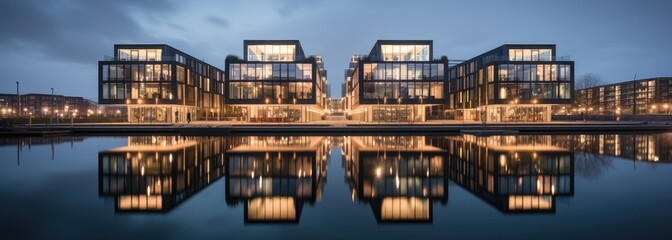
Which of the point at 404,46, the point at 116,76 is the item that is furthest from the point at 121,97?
the point at 404,46

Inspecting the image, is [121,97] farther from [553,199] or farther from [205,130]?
[553,199]

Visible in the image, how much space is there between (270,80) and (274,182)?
49.5 m

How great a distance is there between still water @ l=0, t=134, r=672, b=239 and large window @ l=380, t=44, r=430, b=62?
44439 millimetres

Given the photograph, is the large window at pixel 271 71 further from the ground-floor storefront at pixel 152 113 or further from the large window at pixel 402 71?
the ground-floor storefront at pixel 152 113

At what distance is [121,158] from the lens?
1933 centimetres

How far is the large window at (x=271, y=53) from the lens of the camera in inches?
2446

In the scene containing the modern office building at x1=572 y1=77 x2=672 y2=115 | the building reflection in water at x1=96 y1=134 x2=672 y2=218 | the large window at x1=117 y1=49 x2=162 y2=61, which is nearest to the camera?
the building reflection in water at x1=96 y1=134 x2=672 y2=218

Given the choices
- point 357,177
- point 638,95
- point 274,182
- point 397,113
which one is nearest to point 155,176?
point 274,182

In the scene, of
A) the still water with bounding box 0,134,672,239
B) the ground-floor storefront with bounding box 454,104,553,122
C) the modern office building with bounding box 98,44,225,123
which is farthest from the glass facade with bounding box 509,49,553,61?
the modern office building with bounding box 98,44,225,123

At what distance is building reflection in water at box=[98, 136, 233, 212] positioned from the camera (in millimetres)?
10802

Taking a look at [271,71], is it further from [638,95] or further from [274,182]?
[638,95]

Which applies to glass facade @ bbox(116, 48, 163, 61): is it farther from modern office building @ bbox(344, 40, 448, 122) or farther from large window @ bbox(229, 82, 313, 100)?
modern office building @ bbox(344, 40, 448, 122)

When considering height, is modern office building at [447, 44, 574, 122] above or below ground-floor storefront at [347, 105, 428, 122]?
above

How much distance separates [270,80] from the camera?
200ft
